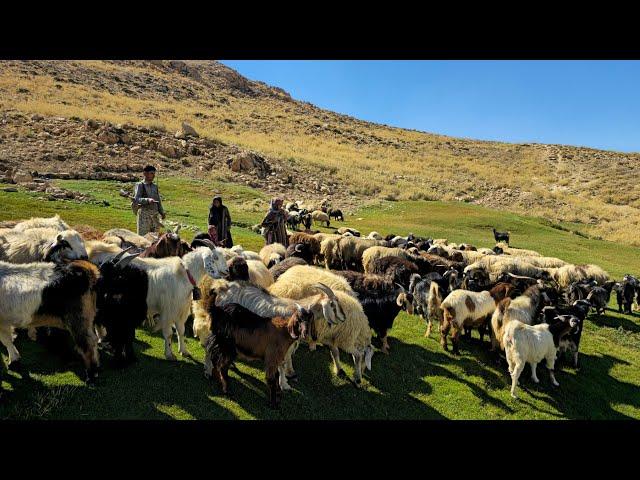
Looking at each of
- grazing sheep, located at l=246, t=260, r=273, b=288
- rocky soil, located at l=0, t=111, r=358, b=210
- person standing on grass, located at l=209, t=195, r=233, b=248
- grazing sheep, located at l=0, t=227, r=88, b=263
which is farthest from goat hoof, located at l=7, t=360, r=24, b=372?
rocky soil, located at l=0, t=111, r=358, b=210

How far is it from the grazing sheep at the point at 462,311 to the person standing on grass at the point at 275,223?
5.38 meters

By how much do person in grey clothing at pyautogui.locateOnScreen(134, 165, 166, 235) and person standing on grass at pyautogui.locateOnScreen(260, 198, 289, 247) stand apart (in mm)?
3007

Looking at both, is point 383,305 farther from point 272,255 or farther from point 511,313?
point 272,255

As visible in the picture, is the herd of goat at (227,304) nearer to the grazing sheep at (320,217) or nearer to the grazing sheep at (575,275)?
the grazing sheep at (575,275)

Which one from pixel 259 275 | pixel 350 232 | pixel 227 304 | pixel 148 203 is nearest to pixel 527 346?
pixel 259 275

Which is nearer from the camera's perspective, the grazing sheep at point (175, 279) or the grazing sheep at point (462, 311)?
the grazing sheep at point (175, 279)

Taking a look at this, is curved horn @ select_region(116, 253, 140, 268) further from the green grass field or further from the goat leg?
the goat leg

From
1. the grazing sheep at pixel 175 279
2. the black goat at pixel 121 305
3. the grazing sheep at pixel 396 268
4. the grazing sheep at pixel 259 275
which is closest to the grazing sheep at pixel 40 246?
the black goat at pixel 121 305

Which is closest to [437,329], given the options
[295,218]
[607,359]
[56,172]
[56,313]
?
[607,359]

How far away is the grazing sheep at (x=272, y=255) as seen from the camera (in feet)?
31.9

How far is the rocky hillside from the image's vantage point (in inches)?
1211

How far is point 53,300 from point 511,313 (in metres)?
7.26
